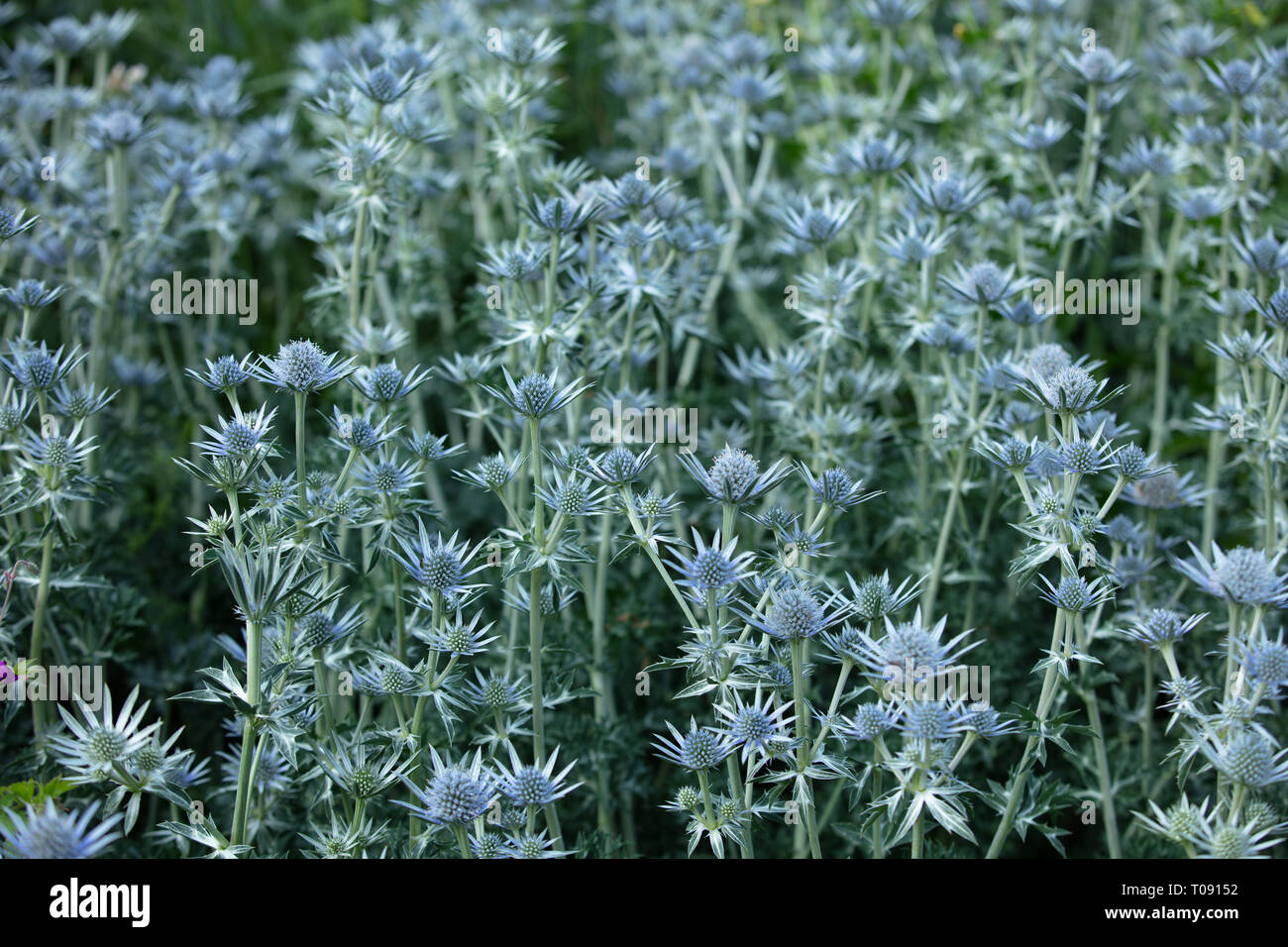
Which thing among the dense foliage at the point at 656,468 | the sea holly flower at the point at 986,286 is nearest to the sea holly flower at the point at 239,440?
the dense foliage at the point at 656,468

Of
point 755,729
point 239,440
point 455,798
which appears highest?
point 239,440

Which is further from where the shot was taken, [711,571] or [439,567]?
[439,567]

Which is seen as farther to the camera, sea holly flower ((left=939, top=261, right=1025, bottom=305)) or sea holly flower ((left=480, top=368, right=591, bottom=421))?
sea holly flower ((left=939, top=261, right=1025, bottom=305))

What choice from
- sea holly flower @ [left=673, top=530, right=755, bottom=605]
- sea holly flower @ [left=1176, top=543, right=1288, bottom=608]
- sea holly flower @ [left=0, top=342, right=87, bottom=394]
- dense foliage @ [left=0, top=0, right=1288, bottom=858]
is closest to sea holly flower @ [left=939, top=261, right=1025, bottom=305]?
dense foliage @ [left=0, top=0, right=1288, bottom=858]

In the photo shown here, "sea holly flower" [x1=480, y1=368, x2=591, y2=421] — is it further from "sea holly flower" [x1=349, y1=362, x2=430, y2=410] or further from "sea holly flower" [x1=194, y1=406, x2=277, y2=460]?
"sea holly flower" [x1=194, y1=406, x2=277, y2=460]

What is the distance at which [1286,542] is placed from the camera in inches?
122

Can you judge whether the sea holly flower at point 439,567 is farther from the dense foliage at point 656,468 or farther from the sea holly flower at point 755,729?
the sea holly flower at point 755,729

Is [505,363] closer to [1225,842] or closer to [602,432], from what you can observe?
[602,432]

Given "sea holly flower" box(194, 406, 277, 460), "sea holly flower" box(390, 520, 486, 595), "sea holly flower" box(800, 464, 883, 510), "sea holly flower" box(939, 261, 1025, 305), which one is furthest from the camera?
"sea holly flower" box(939, 261, 1025, 305)

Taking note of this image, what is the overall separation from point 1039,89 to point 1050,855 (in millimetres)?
3040


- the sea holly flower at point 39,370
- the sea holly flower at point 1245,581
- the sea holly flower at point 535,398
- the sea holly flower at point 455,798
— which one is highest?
the sea holly flower at point 39,370

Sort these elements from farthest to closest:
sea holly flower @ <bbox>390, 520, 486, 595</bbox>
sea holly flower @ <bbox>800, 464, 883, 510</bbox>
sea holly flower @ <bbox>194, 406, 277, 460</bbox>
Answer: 1. sea holly flower @ <bbox>800, 464, 883, 510</bbox>
2. sea holly flower @ <bbox>390, 520, 486, 595</bbox>
3. sea holly flower @ <bbox>194, 406, 277, 460</bbox>

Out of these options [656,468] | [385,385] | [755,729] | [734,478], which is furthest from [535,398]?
[656,468]

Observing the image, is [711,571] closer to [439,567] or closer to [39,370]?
[439,567]
